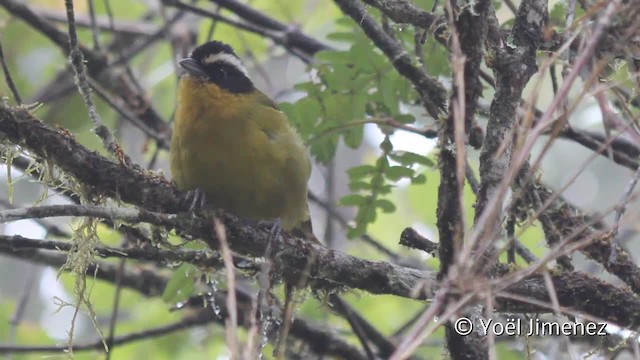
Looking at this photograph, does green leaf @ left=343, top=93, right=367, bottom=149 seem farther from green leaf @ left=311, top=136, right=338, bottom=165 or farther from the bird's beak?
the bird's beak

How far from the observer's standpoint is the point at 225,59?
4719 mm

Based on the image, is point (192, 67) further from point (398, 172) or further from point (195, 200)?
point (195, 200)

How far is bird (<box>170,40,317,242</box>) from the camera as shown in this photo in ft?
13.0

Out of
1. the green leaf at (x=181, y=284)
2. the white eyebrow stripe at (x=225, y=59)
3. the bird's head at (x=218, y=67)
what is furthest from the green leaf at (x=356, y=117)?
the green leaf at (x=181, y=284)

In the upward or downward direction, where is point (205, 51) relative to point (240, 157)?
upward

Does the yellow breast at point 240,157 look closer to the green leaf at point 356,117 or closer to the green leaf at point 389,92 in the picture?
the green leaf at point 356,117

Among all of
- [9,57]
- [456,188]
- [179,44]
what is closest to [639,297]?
[456,188]

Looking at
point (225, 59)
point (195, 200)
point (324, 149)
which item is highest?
point (225, 59)

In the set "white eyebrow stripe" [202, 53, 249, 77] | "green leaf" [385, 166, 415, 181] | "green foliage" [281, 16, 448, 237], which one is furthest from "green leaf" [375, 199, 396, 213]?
"white eyebrow stripe" [202, 53, 249, 77]

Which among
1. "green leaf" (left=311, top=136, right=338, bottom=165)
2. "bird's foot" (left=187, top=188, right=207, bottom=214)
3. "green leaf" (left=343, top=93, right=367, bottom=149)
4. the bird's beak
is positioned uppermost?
the bird's beak

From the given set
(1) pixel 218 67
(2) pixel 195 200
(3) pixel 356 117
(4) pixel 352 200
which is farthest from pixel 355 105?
(2) pixel 195 200

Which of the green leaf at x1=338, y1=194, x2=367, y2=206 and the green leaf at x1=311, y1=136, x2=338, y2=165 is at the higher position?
the green leaf at x1=311, y1=136, x2=338, y2=165

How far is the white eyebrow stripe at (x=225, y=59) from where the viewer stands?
4.67 metres

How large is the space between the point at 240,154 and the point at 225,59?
0.89 m
